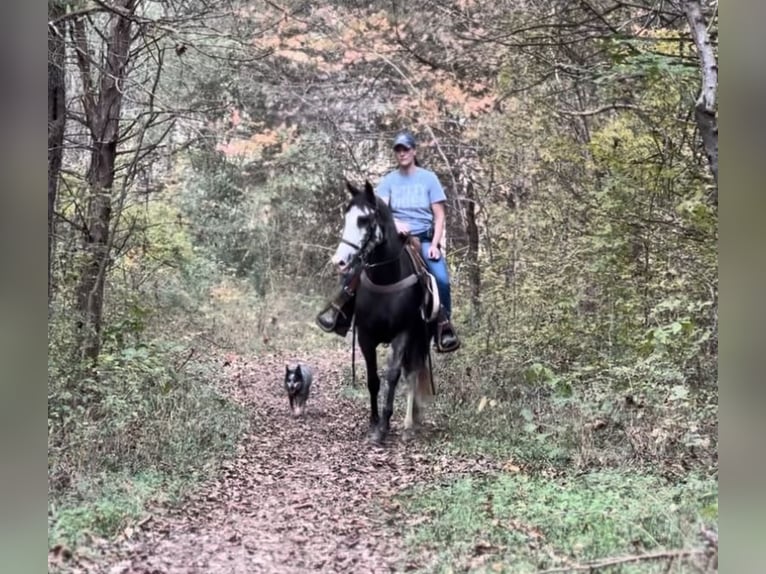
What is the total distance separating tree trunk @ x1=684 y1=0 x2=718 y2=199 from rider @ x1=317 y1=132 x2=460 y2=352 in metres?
→ 2.21

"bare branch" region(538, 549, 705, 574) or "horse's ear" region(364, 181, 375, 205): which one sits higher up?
"horse's ear" region(364, 181, 375, 205)

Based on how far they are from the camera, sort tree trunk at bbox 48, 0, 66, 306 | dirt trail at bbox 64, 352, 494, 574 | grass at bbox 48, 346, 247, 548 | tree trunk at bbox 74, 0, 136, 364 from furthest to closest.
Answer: tree trunk at bbox 74, 0, 136, 364 → tree trunk at bbox 48, 0, 66, 306 → grass at bbox 48, 346, 247, 548 → dirt trail at bbox 64, 352, 494, 574

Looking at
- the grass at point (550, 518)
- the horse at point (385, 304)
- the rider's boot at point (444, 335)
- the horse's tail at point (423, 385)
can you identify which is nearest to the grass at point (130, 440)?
the horse at point (385, 304)

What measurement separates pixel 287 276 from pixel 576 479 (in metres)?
3.30

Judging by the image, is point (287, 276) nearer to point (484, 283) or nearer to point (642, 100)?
point (484, 283)

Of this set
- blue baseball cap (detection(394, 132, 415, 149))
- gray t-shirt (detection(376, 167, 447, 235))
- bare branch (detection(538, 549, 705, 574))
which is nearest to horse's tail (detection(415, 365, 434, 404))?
gray t-shirt (detection(376, 167, 447, 235))

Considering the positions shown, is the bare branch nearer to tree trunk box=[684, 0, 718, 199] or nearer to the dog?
tree trunk box=[684, 0, 718, 199]

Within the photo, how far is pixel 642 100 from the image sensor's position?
20.9 feet

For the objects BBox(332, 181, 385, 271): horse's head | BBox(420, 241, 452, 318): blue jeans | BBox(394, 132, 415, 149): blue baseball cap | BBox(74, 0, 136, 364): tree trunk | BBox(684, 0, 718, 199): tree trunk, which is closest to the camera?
BBox(684, 0, 718, 199): tree trunk

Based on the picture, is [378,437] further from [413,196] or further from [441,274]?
[413,196]

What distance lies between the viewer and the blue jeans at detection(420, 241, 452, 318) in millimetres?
6031

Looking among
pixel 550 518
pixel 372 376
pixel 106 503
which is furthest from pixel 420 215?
pixel 106 503

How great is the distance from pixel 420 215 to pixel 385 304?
90 cm
